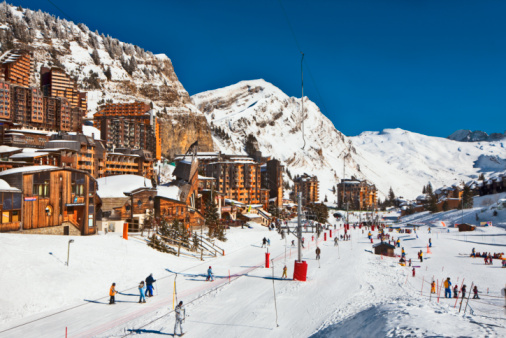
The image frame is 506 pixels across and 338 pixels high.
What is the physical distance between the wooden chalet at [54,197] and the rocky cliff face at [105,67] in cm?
11966

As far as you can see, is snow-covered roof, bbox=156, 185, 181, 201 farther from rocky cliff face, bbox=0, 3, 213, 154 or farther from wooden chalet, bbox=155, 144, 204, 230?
rocky cliff face, bbox=0, 3, 213, 154

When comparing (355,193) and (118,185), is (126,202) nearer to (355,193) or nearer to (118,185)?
(118,185)

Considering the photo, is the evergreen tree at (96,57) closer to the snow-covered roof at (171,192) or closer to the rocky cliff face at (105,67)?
the rocky cliff face at (105,67)

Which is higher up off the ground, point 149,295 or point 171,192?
point 171,192

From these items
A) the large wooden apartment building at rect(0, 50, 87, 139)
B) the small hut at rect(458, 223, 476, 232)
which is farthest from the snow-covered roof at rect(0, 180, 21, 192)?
the small hut at rect(458, 223, 476, 232)

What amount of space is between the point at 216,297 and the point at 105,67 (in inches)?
6999

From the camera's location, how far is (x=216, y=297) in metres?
22.6

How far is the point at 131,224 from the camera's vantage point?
45.2 meters

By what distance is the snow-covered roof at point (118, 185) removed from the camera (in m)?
46.4

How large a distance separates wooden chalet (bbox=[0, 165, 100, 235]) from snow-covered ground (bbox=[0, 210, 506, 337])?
2.85 metres

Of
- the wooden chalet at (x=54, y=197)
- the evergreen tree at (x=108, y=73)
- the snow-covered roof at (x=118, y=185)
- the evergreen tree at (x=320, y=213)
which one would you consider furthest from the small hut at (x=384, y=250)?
the evergreen tree at (x=108, y=73)

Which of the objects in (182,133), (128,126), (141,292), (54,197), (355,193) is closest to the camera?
(141,292)

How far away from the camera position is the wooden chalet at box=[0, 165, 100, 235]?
28531mm

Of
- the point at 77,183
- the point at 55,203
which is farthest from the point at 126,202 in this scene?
the point at 55,203
